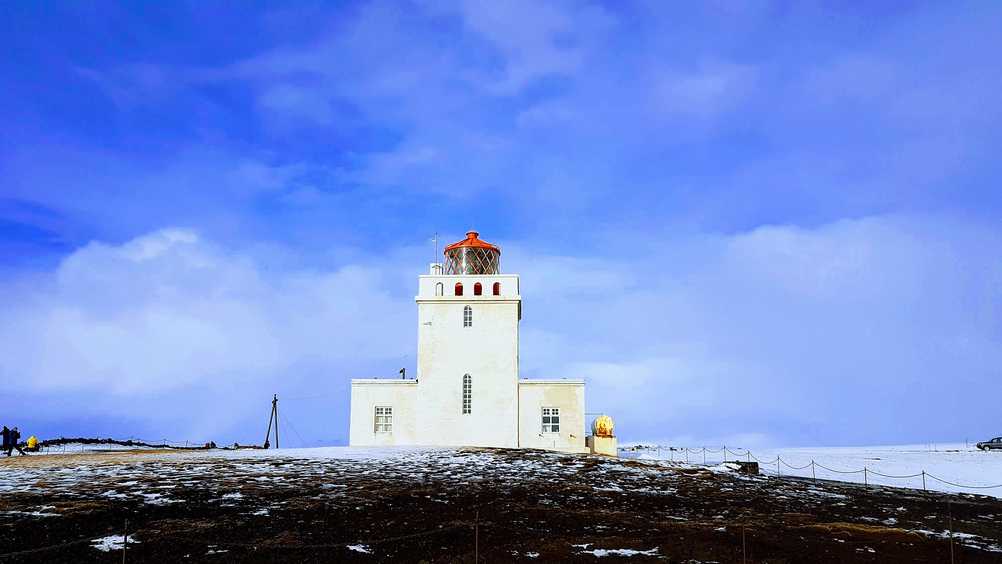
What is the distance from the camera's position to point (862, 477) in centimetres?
3753

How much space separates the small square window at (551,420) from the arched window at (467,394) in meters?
3.62

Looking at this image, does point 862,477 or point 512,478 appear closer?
point 512,478

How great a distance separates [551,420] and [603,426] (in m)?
3.05

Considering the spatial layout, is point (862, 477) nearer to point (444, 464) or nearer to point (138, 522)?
point (444, 464)

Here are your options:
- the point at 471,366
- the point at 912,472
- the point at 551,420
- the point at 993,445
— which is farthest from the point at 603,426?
the point at 993,445

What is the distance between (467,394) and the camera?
35.5 meters

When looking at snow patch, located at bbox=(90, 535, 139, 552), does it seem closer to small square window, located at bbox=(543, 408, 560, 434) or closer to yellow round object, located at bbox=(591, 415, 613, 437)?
small square window, located at bbox=(543, 408, 560, 434)

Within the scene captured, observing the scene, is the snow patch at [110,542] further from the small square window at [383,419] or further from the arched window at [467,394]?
the arched window at [467,394]

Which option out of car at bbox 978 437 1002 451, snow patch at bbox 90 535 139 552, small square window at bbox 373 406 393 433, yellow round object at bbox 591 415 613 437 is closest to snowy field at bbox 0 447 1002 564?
snow patch at bbox 90 535 139 552

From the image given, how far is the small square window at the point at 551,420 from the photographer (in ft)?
117

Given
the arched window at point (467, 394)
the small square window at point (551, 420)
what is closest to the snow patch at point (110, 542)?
the arched window at point (467, 394)

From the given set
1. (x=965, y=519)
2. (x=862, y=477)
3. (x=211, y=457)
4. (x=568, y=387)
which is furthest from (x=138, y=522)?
(x=862, y=477)

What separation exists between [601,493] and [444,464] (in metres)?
6.97

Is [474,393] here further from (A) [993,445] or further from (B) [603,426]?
(A) [993,445]
